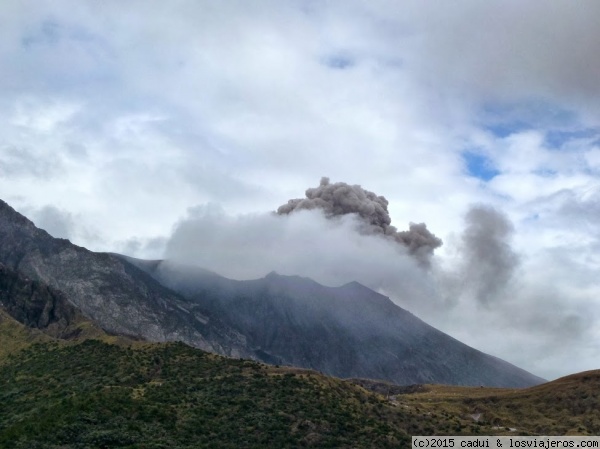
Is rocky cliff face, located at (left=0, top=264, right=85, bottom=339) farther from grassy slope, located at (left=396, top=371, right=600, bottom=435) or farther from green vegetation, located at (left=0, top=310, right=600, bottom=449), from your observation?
grassy slope, located at (left=396, top=371, right=600, bottom=435)

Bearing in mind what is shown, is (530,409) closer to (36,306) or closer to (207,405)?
(207,405)

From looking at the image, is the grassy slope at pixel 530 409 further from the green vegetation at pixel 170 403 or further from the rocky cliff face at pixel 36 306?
the rocky cliff face at pixel 36 306

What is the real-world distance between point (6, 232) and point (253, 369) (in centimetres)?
12871

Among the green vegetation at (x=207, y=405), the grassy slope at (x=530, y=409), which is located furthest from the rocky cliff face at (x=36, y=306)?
the grassy slope at (x=530, y=409)

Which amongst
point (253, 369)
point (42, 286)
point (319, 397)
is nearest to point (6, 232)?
point (42, 286)

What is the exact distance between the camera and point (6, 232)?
654 ft

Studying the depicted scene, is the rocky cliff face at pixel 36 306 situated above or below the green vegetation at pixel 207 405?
above

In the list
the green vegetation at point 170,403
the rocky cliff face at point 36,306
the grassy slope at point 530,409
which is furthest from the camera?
the rocky cliff face at point 36,306

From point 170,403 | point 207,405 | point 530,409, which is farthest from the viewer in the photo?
point 530,409

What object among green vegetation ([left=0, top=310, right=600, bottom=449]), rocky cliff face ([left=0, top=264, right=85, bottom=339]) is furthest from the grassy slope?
rocky cliff face ([left=0, top=264, right=85, bottom=339])

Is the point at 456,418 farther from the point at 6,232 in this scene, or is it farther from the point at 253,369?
the point at 6,232

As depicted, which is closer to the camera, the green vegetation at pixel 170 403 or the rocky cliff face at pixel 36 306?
the green vegetation at pixel 170 403

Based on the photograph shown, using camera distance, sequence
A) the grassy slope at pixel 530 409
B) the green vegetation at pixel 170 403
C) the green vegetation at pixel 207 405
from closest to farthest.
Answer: the green vegetation at pixel 170 403
the green vegetation at pixel 207 405
the grassy slope at pixel 530 409

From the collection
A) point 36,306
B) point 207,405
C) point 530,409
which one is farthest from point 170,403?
point 36,306
